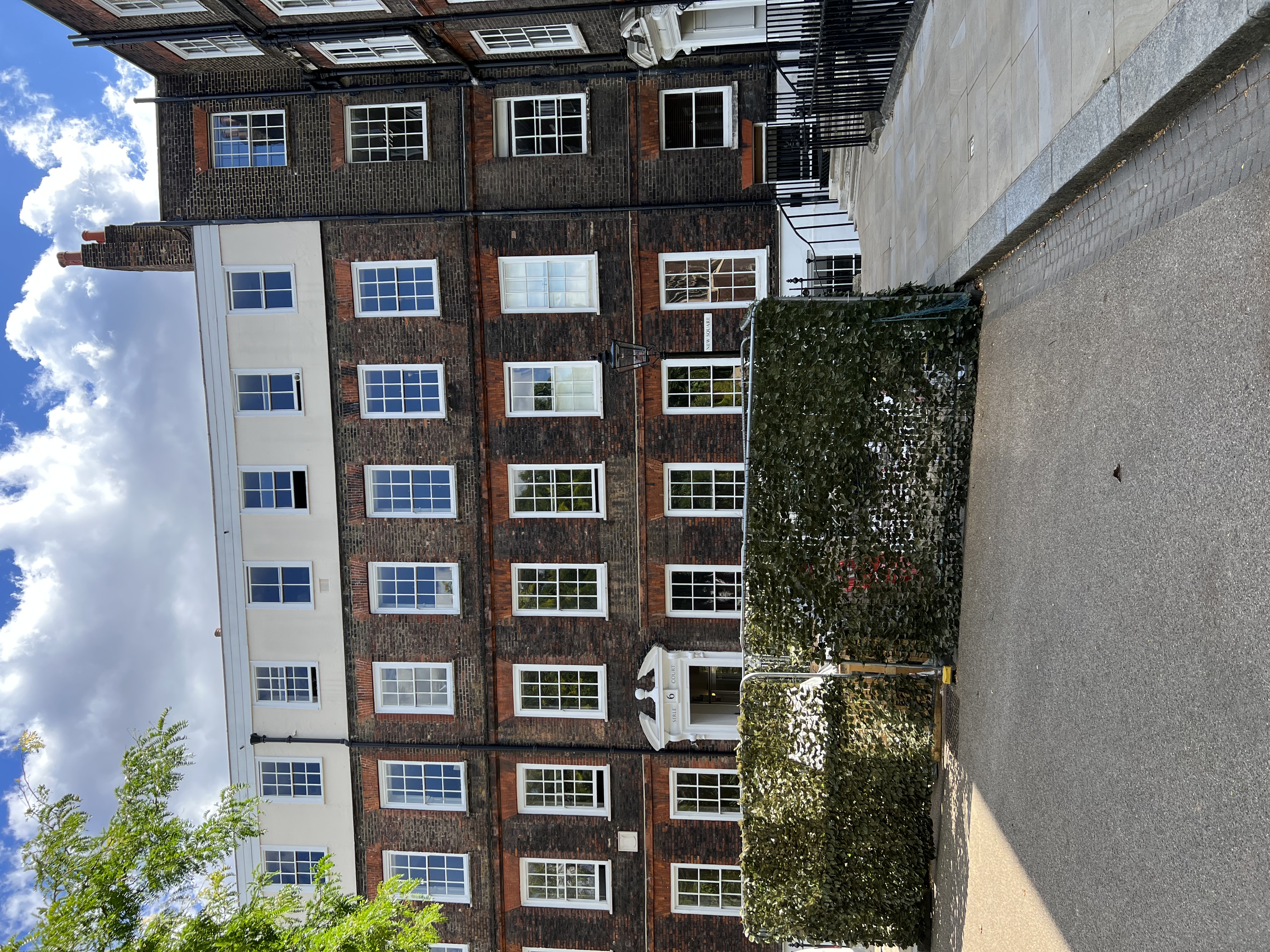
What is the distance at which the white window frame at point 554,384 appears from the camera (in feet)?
63.8

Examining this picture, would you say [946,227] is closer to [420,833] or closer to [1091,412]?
[1091,412]

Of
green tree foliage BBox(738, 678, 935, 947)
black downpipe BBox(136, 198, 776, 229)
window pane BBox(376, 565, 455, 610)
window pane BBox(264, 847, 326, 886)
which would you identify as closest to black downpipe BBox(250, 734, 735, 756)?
window pane BBox(264, 847, 326, 886)

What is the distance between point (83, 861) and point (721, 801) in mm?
13827

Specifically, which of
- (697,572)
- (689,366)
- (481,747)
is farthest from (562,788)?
(689,366)

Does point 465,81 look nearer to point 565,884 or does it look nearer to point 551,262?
point 551,262

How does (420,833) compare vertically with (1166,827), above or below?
below

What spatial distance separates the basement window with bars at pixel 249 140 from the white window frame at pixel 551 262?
246 inches

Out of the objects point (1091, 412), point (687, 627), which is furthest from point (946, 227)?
point (687, 627)

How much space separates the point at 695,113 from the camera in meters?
18.9

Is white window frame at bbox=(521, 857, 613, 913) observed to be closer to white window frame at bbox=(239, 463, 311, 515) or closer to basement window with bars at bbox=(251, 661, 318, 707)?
basement window with bars at bbox=(251, 661, 318, 707)

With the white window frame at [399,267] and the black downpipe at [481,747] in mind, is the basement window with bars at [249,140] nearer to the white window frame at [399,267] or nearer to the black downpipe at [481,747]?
the white window frame at [399,267]

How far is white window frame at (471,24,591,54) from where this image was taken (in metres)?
17.5

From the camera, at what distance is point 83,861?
493 inches

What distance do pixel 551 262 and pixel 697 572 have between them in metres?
8.62
